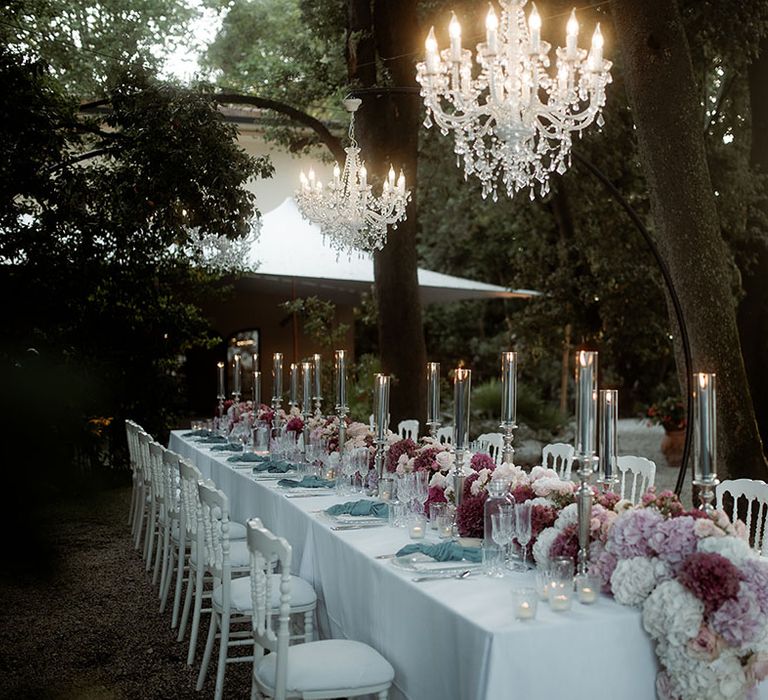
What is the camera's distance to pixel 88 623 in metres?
5.81

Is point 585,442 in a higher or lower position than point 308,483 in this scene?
higher

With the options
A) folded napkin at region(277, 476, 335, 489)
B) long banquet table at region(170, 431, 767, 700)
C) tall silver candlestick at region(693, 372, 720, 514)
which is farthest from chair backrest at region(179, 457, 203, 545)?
tall silver candlestick at region(693, 372, 720, 514)

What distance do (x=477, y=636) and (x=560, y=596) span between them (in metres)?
0.33

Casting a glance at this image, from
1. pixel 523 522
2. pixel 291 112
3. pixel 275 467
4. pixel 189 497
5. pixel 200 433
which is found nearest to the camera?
pixel 523 522

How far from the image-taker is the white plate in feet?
11.6

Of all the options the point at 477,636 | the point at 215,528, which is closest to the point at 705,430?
the point at 477,636

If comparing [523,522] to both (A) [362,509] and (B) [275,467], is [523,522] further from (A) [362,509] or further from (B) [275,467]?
(B) [275,467]

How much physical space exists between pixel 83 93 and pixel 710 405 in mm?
10941

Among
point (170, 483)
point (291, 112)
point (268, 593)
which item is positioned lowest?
point (268, 593)

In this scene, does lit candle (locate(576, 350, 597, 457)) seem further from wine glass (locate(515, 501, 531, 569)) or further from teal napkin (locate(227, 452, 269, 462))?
teal napkin (locate(227, 452, 269, 462))

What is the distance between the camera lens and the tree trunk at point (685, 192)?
7113 mm

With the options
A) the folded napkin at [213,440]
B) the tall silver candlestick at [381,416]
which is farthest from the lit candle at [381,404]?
the folded napkin at [213,440]

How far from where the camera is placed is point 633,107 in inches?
288

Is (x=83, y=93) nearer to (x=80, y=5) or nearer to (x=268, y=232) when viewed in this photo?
(x=80, y=5)
